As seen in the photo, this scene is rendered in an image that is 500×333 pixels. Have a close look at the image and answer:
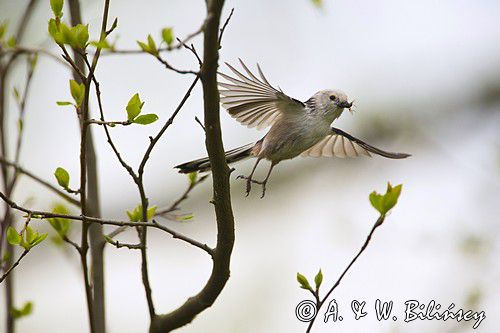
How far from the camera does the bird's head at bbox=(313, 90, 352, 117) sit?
2811 millimetres

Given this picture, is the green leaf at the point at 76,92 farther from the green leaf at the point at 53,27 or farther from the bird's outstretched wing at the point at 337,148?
the bird's outstretched wing at the point at 337,148

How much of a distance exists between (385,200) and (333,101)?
93 cm

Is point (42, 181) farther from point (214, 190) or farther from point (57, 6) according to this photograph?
point (214, 190)

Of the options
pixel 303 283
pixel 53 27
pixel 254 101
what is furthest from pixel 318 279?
pixel 53 27

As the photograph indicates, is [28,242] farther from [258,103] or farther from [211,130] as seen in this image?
[258,103]

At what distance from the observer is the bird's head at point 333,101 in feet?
9.22

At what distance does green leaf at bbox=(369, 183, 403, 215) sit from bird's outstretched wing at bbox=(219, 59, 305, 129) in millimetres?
588

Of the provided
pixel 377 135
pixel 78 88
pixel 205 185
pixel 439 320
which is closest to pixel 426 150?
pixel 377 135

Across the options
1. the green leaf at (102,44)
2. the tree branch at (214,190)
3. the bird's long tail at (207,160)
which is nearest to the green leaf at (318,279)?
the tree branch at (214,190)

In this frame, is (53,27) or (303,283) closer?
(53,27)

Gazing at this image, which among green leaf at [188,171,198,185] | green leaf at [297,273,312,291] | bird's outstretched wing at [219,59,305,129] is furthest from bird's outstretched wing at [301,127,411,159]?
green leaf at [297,273,312,291]

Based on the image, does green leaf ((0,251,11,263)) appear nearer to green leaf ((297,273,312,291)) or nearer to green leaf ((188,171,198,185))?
green leaf ((188,171,198,185))

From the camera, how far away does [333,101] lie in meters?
2.83

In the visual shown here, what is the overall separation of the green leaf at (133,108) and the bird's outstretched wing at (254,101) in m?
0.43
